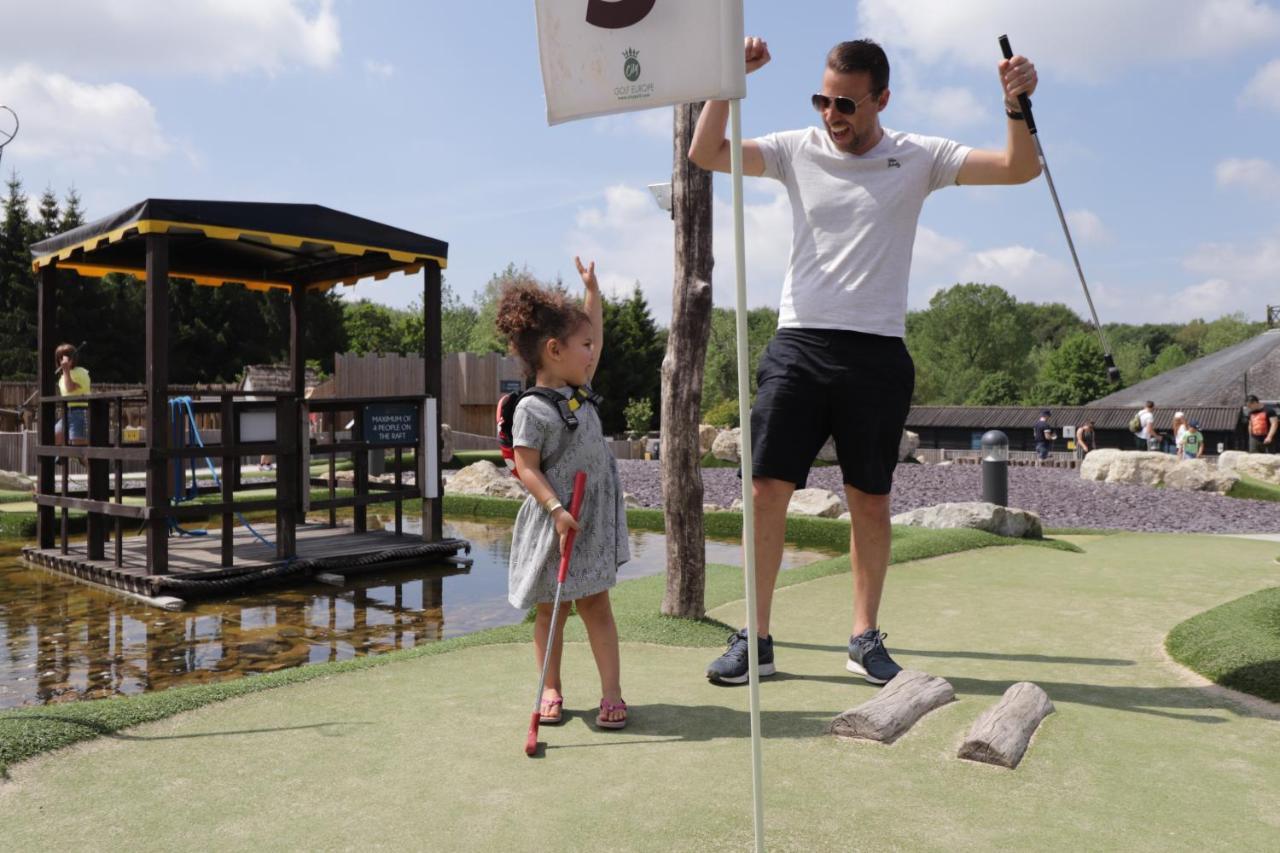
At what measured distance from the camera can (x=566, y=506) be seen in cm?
312

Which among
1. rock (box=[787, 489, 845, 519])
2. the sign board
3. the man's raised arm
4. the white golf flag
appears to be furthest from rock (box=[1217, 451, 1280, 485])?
the white golf flag

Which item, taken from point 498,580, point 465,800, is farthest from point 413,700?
point 498,580

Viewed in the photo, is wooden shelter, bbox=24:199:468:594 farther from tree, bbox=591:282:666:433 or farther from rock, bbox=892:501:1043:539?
tree, bbox=591:282:666:433

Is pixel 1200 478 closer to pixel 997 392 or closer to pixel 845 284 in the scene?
pixel 845 284

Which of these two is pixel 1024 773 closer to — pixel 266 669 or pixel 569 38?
pixel 569 38

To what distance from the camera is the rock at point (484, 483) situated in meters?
14.3

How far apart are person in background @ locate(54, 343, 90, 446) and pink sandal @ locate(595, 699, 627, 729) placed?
7.14 metres

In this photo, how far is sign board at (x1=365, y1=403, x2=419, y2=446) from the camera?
27.2 ft

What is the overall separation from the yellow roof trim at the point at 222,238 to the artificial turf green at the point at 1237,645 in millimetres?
6064

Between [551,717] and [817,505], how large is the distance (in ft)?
30.5

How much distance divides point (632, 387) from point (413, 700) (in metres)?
37.0

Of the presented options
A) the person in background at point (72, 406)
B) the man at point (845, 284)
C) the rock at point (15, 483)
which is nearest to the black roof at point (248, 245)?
the person in background at point (72, 406)

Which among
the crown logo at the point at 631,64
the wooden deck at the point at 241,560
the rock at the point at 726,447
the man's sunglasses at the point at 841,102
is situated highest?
the man's sunglasses at the point at 841,102

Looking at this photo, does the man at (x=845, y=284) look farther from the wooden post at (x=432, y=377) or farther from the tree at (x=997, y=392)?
the tree at (x=997, y=392)
